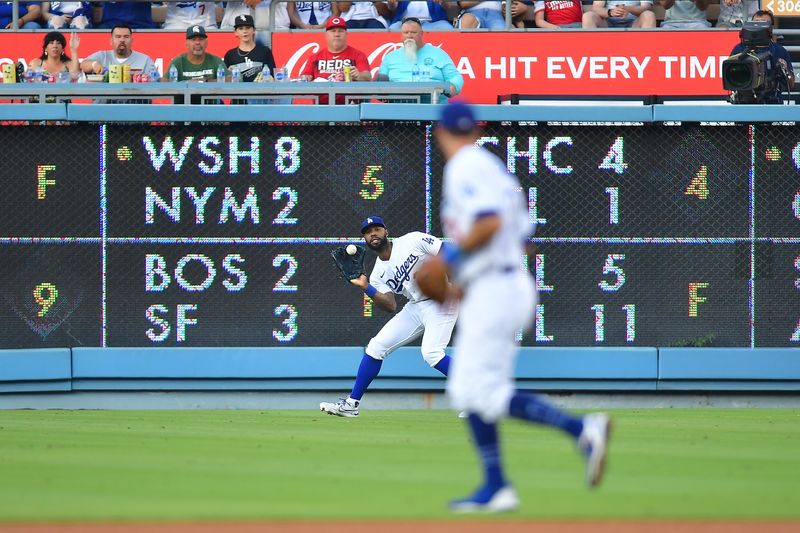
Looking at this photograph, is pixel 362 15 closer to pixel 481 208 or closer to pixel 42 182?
pixel 42 182

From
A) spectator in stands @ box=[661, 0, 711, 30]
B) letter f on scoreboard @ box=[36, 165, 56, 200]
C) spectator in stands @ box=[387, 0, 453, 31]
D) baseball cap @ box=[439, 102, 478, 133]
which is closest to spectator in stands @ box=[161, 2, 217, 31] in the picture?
spectator in stands @ box=[387, 0, 453, 31]

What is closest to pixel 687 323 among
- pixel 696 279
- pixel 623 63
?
pixel 696 279

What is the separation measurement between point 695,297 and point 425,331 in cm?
287

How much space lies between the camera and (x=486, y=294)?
6.66 meters

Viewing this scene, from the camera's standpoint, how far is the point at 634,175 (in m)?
13.6

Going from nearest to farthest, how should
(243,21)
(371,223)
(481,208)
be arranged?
(481,208) < (371,223) < (243,21)

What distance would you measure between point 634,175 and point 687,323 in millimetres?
1554

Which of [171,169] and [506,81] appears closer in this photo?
[171,169]

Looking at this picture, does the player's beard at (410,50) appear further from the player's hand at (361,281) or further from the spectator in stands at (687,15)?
the spectator in stands at (687,15)

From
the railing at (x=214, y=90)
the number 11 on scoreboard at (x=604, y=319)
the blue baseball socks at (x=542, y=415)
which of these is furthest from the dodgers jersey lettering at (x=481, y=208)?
the railing at (x=214, y=90)

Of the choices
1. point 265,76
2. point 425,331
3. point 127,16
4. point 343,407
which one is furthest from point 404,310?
point 127,16

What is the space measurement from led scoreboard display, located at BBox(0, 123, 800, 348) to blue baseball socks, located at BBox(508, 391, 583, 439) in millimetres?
6805

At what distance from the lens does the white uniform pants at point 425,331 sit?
12.5 m

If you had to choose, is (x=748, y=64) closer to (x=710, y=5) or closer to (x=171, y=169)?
(x=710, y=5)
